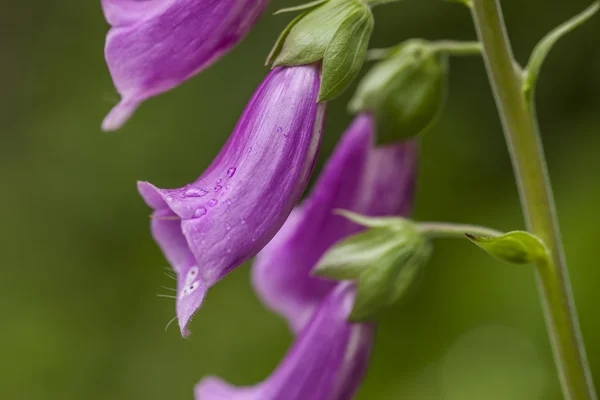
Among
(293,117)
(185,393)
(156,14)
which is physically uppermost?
(156,14)

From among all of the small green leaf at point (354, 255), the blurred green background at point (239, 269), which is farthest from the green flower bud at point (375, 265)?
the blurred green background at point (239, 269)

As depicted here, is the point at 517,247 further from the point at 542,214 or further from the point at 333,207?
the point at 333,207

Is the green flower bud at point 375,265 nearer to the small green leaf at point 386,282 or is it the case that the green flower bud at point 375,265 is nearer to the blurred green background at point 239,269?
the small green leaf at point 386,282

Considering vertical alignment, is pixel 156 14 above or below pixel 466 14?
above

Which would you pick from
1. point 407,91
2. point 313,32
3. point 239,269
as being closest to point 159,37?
point 313,32

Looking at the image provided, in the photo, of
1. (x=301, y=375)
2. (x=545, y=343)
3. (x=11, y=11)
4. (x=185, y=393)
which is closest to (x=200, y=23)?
(x=301, y=375)

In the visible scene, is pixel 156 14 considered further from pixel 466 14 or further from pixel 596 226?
pixel 466 14

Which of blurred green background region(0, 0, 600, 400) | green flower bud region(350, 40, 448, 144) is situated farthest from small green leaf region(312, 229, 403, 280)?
blurred green background region(0, 0, 600, 400)
